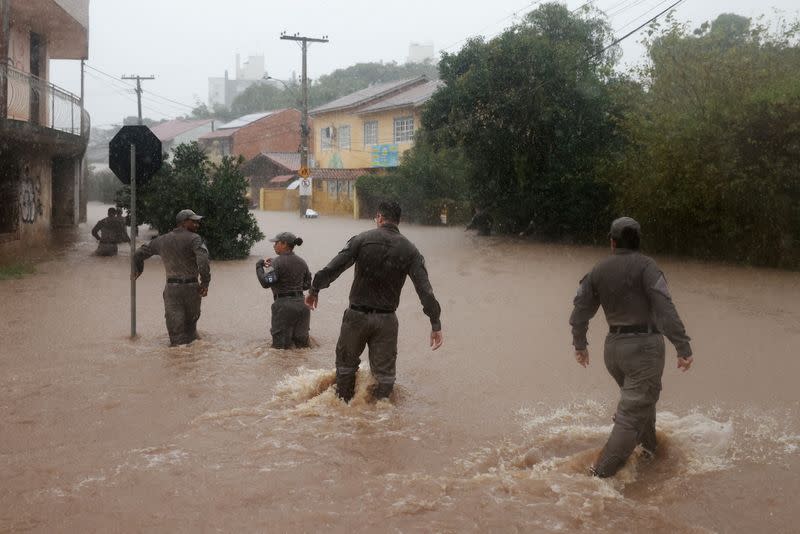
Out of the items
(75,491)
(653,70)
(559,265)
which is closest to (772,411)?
(75,491)

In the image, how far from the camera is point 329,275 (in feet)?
23.2

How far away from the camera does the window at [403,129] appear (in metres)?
43.4

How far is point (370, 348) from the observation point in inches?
292

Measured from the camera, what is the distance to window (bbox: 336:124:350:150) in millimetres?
49750

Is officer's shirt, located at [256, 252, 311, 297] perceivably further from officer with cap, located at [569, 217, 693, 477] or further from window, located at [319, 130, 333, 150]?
window, located at [319, 130, 333, 150]

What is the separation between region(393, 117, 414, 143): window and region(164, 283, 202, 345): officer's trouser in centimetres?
3364

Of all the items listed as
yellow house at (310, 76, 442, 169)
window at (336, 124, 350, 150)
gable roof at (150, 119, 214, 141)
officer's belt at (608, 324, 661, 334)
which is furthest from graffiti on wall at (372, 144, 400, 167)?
officer's belt at (608, 324, 661, 334)

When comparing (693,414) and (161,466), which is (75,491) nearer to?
(161,466)

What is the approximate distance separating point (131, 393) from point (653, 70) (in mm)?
16398

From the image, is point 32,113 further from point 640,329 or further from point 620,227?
point 640,329

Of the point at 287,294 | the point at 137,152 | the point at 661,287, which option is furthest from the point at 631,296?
the point at 137,152

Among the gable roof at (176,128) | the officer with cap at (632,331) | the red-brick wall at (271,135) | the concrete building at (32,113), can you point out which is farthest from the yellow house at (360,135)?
the officer with cap at (632,331)

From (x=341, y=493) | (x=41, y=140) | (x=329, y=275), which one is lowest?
(x=341, y=493)

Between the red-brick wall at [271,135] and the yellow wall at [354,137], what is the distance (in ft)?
31.4
